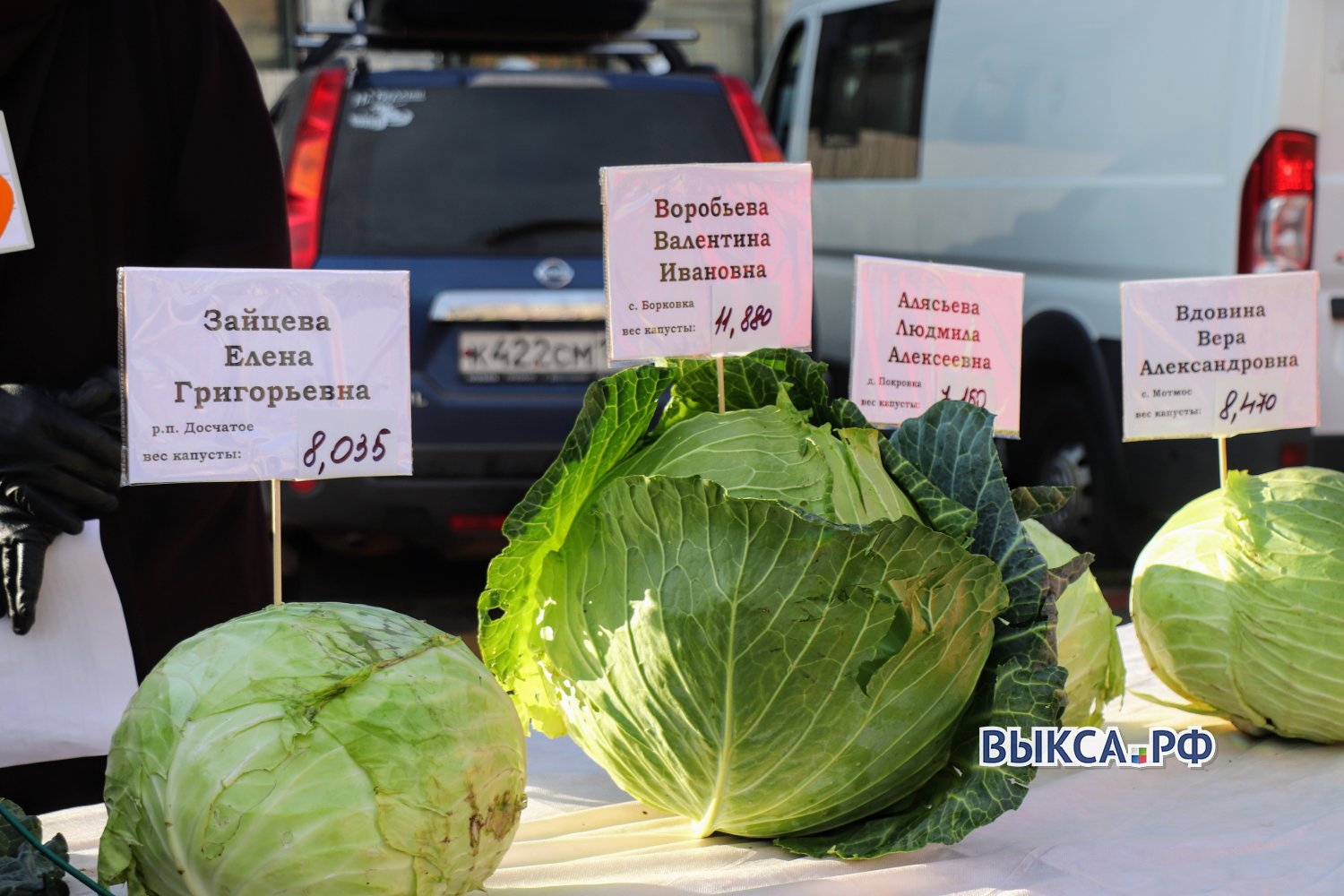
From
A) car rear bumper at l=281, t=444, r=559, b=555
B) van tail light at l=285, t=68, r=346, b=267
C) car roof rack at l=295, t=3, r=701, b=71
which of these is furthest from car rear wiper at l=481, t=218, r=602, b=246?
car roof rack at l=295, t=3, r=701, b=71

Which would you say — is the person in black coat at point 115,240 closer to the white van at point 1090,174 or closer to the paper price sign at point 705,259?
the paper price sign at point 705,259

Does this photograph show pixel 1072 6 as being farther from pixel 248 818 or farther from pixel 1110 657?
pixel 248 818

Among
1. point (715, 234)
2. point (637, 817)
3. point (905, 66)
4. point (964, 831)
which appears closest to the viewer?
point (964, 831)

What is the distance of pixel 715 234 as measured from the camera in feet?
6.23

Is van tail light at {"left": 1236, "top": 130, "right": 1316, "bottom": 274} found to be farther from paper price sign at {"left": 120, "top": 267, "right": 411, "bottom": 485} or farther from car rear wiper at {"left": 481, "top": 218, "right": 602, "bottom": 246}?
paper price sign at {"left": 120, "top": 267, "right": 411, "bottom": 485}

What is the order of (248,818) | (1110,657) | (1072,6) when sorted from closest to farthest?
(248,818), (1110,657), (1072,6)

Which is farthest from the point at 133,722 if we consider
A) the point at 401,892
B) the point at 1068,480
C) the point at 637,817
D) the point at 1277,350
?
the point at 1068,480

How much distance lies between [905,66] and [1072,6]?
1215mm

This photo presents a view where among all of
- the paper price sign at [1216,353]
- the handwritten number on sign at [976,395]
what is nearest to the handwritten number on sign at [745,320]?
the handwritten number on sign at [976,395]

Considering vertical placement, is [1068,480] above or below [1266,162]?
below

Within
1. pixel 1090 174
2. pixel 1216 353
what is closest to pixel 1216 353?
pixel 1216 353

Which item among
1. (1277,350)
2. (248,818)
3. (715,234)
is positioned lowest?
(248,818)

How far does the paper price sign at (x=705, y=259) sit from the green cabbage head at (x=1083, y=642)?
475 mm

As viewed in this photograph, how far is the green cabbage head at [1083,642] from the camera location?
Result: 200 centimetres
